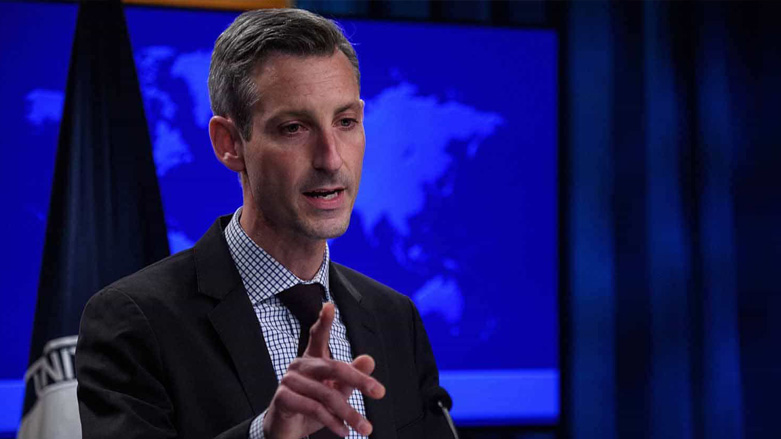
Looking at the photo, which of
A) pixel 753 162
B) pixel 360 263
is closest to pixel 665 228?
pixel 753 162

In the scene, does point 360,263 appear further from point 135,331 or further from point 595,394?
point 135,331

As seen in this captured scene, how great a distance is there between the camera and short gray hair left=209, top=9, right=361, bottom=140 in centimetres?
139

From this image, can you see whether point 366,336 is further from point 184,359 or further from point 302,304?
point 184,359

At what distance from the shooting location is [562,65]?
3324 millimetres

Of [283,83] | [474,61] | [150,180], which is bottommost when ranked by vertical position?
[283,83]

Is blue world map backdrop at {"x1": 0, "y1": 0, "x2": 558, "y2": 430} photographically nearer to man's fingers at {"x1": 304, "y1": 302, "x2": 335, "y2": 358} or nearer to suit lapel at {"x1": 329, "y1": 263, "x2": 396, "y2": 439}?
suit lapel at {"x1": 329, "y1": 263, "x2": 396, "y2": 439}

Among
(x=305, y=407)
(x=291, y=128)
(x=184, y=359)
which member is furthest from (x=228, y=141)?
(x=305, y=407)

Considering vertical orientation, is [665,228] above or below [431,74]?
below

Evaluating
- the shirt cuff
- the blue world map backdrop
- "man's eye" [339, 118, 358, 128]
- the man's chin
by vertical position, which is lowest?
the shirt cuff

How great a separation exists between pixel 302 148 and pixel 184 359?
37 centimetres

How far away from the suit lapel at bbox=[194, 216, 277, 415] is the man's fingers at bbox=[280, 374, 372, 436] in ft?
0.84

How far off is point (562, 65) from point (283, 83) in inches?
85.1

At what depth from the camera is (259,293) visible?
1391 mm

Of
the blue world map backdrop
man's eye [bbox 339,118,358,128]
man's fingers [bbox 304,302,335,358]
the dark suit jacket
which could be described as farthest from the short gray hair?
the blue world map backdrop
